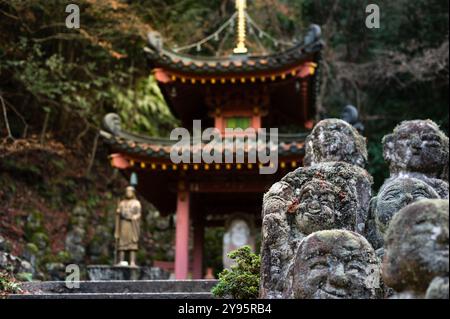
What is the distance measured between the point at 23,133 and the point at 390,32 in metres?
13.5

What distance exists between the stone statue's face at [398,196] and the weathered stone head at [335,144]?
1250 millimetres

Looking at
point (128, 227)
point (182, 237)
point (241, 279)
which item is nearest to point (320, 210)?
point (241, 279)

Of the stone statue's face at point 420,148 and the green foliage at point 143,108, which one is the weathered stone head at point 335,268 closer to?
the stone statue's face at point 420,148

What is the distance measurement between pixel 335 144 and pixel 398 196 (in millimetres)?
1527

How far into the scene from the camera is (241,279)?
698cm

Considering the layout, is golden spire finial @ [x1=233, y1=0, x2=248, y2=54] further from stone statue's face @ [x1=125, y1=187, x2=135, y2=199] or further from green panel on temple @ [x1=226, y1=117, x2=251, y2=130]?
stone statue's face @ [x1=125, y1=187, x2=135, y2=199]

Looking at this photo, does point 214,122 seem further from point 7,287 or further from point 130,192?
point 7,287

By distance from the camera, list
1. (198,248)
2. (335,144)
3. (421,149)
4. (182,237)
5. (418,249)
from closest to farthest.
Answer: (418,249) < (421,149) < (335,144) < (182,237) < (198,248)

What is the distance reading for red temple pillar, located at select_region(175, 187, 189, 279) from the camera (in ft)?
48.9

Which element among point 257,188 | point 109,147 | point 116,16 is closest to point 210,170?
point 257,188

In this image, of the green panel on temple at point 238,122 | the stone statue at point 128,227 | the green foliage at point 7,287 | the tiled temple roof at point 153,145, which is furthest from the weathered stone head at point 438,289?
the green panel on temple at point 238,122

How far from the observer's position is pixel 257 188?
50.8ft

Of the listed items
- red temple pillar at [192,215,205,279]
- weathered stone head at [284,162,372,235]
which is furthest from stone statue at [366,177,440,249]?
red temple pillar at [192,215,205,279]

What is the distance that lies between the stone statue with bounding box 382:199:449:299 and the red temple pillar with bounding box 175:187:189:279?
36.9 ft
